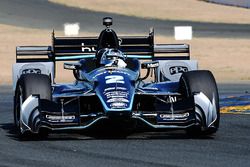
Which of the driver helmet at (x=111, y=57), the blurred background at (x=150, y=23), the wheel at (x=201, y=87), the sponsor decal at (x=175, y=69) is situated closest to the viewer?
the wheel at (x=201, y=87)

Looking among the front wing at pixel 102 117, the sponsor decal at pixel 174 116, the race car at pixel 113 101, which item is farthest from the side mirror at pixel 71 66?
the sponsor decal at pixel 174 116

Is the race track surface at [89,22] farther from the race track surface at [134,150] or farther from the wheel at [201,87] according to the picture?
the race track surface at [134,150]

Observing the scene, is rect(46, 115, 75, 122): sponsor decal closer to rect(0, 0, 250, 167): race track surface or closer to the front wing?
the front wing

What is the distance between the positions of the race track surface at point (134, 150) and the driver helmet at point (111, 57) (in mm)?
1141

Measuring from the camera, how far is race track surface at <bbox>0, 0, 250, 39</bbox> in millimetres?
38241

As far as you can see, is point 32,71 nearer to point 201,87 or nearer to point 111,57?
point 111,57

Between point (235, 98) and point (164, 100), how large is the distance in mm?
4523

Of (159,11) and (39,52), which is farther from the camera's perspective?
(159,11)

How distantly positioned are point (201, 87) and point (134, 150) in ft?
6.46

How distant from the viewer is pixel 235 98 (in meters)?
18.3

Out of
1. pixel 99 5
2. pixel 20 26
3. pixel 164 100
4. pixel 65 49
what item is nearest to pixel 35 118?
pixel 164 100

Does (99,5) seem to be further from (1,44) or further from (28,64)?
(28,64)

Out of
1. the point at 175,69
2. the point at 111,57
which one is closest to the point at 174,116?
the point at 111,57

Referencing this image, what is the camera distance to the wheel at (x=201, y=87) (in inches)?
510
